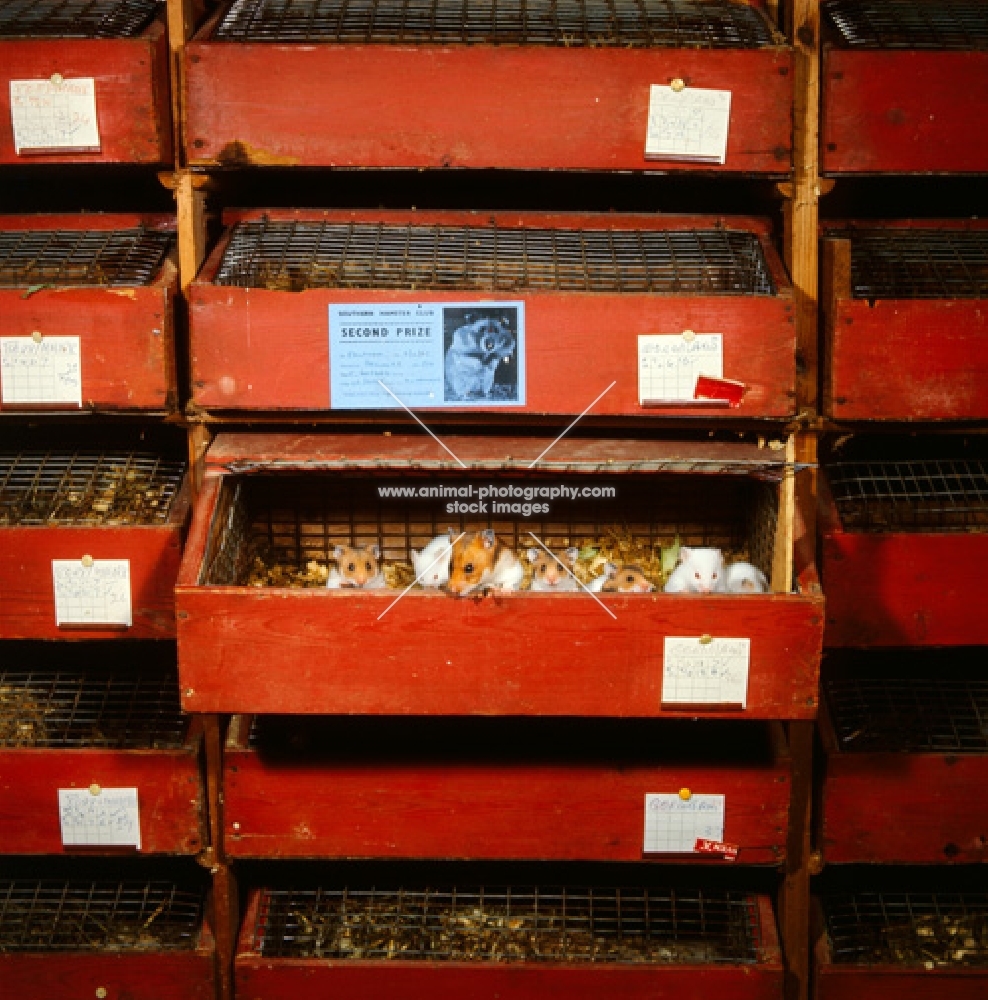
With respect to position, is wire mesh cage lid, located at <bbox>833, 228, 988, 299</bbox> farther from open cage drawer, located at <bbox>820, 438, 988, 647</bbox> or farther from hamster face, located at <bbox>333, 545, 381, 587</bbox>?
hamster face, located at <bbox>333, 545, 381, 587</bbox>

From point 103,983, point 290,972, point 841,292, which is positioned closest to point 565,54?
point 841,292

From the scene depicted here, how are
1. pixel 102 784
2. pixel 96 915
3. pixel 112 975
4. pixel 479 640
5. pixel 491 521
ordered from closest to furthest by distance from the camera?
1. pixel 479 640
2. pixel 102 784
3. pixel 112 975
4. pixel 96 915
5. pixel 491 521

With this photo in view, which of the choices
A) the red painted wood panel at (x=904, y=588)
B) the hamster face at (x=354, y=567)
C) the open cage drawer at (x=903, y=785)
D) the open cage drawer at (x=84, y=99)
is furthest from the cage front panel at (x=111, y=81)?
the open cage drawer at (x=903, y=785)

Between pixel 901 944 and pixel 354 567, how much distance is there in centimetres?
151

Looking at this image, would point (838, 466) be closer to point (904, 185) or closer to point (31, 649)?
point (904, 185)

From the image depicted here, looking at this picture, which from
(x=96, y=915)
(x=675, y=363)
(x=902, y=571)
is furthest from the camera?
(x=96, y=915)

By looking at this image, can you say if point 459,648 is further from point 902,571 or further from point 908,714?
point 908,714

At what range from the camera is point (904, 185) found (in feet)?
9.27

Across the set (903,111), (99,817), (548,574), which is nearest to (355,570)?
(548,574)

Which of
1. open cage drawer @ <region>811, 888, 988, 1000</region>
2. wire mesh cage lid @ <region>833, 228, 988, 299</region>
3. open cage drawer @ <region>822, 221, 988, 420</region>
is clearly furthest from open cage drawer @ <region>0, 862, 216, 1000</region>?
wire mesh cage lid @ <region>833, 228, 988, 299</region>

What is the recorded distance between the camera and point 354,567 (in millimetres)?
2455

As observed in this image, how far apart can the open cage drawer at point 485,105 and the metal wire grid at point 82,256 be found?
11.2 inches

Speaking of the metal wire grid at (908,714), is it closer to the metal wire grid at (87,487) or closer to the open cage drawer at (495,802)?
the open cage drawer at (495,802)

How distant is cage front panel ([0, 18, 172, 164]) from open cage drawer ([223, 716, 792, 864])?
4.06 ft
